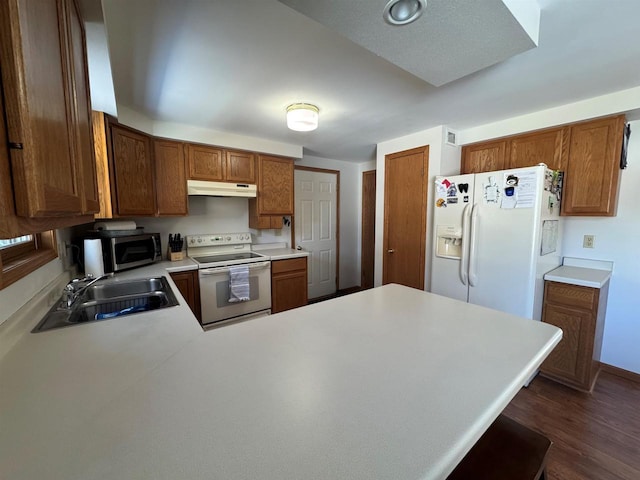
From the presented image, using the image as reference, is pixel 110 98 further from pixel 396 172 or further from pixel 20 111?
pixel 396 172

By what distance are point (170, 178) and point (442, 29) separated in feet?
8.37

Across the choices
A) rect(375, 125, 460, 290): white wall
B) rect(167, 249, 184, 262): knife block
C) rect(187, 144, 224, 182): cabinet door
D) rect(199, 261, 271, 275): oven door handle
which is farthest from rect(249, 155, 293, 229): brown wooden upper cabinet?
rect(375, 125, 460, 290): white wall

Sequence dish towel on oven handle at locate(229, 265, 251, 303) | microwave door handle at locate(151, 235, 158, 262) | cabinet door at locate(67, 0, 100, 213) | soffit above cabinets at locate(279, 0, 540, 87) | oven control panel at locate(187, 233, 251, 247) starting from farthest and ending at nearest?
oven control panel at locate(187, 233, 251, 247) → dish towel on oven handle at locate(229, 265, 251, 303) → microwave door handle at locate(151, 235, 158, 262) → soffit above cabinets at locate(279, 0, 540, 87) → cabinet door at locate(67, 0, 100, 213)

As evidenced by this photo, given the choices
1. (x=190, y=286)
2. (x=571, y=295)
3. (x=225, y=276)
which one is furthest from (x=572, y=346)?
(x=190, y=286)

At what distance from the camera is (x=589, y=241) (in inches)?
93.9

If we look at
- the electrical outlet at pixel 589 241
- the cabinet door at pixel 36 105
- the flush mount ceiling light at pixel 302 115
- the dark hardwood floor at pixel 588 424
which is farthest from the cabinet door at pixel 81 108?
the electrical outlet at pixel 589 241

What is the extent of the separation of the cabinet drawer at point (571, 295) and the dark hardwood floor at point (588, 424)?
698mm

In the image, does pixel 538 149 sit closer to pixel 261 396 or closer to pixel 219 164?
pixel 261 396

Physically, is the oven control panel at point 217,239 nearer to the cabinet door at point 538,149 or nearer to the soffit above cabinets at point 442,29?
the soffit above cabinets at point 442,29

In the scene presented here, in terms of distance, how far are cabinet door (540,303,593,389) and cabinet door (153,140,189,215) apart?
138 inches

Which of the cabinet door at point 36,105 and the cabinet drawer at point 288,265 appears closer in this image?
the cabinet door at point 36,105

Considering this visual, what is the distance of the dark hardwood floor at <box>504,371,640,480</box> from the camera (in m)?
1.46

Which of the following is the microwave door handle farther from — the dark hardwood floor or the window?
the dark hardwood floor

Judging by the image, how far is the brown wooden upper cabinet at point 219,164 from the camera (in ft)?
9.03
